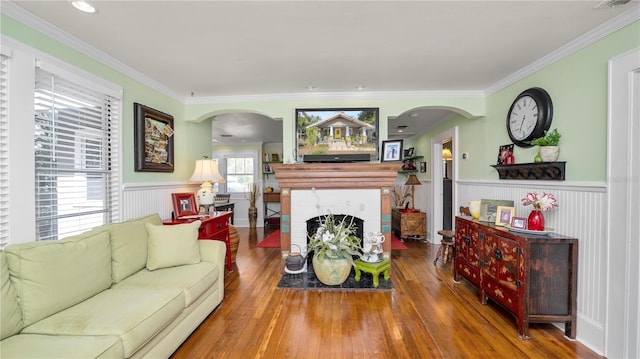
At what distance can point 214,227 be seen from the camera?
316 centimetres

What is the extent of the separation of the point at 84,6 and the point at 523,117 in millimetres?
3802

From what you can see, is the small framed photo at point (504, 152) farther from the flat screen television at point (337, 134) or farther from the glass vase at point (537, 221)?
the flat screen television at point (337, 134)

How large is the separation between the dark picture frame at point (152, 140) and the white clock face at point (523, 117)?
402 cm

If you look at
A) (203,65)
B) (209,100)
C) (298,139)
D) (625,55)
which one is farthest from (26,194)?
(625,55)

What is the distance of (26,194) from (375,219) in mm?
3376

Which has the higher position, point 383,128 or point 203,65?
point 203,65

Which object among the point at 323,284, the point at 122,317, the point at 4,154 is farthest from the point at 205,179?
the point at 122,317

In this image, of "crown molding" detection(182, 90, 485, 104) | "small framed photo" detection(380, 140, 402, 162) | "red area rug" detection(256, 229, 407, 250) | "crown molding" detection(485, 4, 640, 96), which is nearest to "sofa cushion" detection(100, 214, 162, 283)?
"crown molding" detection(182, 90, 485, 104)

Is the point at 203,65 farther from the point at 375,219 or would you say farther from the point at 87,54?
the point at 375,219

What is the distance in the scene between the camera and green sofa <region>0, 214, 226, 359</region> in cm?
135

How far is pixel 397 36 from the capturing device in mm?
2088

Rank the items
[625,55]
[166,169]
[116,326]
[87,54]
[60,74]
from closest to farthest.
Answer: [116,326] → [625,55] → [60,74] → [87,54] → [166,169]

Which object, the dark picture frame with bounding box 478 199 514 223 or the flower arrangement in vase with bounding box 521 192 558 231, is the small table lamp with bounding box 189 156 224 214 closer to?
the dark picture frame with bounding box 478 199 514 223

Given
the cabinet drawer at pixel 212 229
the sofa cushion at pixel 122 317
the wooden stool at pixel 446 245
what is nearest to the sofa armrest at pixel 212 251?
the cabinet drawer at pixel 212 229
